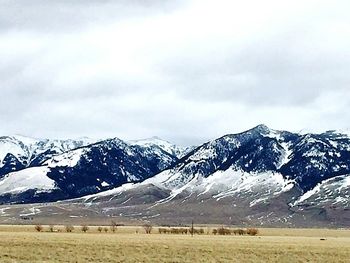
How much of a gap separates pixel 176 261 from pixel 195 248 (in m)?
13.6


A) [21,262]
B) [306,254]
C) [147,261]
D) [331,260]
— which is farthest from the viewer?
[306,254]

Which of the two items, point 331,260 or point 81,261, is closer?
point 81,261

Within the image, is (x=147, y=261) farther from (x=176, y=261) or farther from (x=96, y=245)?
(x=96, y=245)

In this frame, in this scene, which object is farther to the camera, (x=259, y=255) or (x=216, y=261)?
(x=259, y=255)

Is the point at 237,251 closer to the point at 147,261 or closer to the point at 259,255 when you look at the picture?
the point at 259,255

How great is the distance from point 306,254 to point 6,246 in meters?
31.5

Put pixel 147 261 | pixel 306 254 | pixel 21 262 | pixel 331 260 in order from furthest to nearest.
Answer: pixel 306 254, pixel 331 260, pixel 147 261, pixel 21 262

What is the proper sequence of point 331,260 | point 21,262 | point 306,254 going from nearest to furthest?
1. point 21,262
2. point 331,260
3. point 306,254

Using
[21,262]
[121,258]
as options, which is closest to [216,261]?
[121,258]

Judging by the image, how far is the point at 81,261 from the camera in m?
60.5

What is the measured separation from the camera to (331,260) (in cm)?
6775

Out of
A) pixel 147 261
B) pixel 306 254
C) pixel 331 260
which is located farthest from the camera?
pixel 306 254

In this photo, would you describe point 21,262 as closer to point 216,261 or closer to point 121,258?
point 121,258

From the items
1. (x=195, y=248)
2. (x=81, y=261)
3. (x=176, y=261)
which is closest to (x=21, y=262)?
(x=81, y=261)
